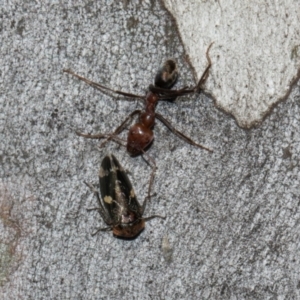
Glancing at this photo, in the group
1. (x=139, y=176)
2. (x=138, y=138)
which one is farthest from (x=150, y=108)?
(x=139, y=176)

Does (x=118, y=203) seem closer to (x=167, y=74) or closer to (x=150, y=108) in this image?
(x=150, y=108)

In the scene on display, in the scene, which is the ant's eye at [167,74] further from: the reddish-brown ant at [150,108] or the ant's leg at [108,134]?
the ant's leg at [108,134]

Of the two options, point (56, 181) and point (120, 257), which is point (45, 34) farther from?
point (120, 257)

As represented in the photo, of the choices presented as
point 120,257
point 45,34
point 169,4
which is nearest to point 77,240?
point 120,257

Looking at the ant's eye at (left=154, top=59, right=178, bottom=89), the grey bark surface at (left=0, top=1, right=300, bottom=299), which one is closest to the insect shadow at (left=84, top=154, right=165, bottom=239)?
the grey bark surface at (left=0, top=1, right=300, bottom=299)

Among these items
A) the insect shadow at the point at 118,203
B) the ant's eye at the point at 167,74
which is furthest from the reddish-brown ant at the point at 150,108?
the insect shadow at the point at 118,203

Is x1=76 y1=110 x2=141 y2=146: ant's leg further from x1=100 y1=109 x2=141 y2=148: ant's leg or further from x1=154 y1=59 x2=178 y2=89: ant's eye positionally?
x1=154 y1=59 x2=178 y2=89: ant's eye
